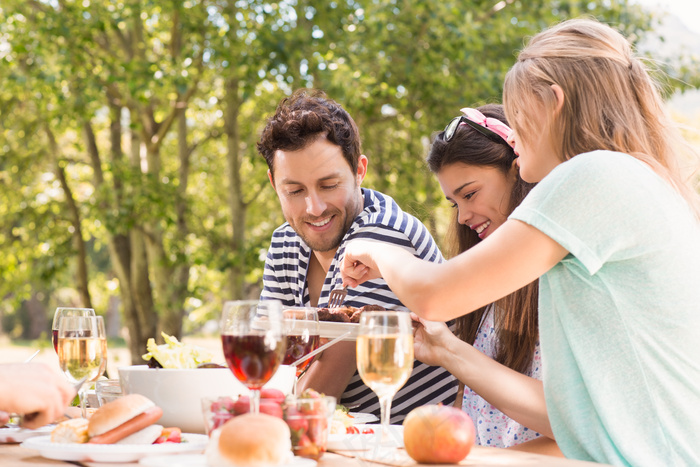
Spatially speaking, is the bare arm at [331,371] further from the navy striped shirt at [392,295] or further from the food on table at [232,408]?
the food on table at [232,408]

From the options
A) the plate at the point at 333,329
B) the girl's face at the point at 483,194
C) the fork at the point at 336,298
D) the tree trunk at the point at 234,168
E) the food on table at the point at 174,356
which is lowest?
the food on table at the point at 174,356

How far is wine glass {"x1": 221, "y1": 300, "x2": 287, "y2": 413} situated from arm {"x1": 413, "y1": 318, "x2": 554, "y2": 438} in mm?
840

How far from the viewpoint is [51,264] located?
9312 mm

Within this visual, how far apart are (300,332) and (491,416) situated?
3.54 feet

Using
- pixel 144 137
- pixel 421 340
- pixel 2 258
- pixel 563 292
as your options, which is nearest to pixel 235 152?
pixel 144 137

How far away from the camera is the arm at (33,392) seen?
4.98 feet

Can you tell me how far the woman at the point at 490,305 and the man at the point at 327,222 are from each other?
215 millimetres

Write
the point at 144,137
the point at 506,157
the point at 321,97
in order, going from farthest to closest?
the point at 144,137
the point at 321,97
the point at 506,157

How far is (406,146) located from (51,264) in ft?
14.6

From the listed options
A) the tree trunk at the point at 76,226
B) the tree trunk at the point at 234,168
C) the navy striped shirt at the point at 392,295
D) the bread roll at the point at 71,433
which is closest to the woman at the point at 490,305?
the navy striped shirt at the point at 392,295

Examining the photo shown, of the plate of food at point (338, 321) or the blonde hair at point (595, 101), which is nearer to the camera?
the blonde hair at point (595, 101)

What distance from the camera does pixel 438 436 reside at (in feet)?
4.84

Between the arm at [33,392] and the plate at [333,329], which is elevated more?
the plate at [333,329]

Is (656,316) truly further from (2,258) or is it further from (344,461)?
(2,258)
